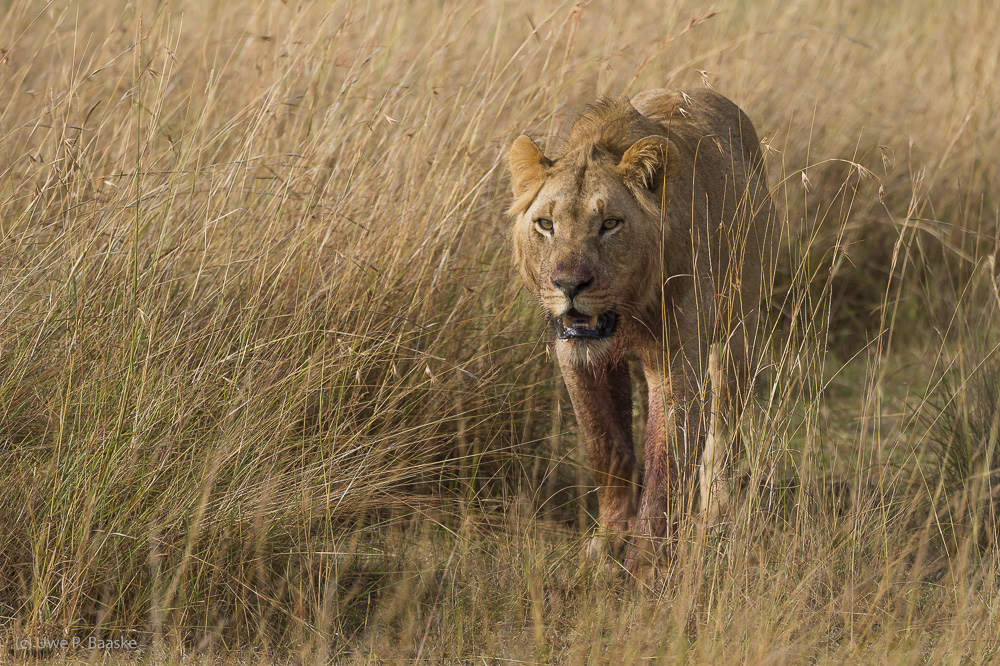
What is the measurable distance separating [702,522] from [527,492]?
101 centimetres

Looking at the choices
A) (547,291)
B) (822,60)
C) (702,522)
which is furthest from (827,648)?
(822,60)

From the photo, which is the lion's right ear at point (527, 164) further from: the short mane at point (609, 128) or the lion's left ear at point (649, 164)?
the lion's left ear at point (649, 164)

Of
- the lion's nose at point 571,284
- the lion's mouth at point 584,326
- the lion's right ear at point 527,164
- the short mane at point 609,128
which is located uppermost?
the short mane at point 609,128

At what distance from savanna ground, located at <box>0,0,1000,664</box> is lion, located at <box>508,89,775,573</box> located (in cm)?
20

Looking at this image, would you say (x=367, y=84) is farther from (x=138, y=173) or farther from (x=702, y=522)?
(x=702, y=522)

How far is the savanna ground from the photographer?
3113 millimetres

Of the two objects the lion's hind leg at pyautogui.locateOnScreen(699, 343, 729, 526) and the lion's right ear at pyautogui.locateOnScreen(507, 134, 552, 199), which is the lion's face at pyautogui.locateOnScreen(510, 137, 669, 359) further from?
the lion's hind leg at pyautogui.locateOnScreen(699, 343, 729, 526)

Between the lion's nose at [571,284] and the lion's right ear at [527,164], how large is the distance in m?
0.51

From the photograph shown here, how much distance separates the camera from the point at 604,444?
399 centimetres

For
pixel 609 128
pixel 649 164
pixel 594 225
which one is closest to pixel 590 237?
pixel 594 225

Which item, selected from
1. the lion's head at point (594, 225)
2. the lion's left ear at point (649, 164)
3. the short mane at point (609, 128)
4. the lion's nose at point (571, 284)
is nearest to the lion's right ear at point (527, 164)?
the lion's head at point (594, 225)

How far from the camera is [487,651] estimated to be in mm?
3105

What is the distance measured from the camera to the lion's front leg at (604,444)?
3.95 meters

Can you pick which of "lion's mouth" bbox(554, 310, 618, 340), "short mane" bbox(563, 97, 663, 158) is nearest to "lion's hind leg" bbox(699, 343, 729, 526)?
"lion's mouth" bbox(554, 310, 618, 340)
